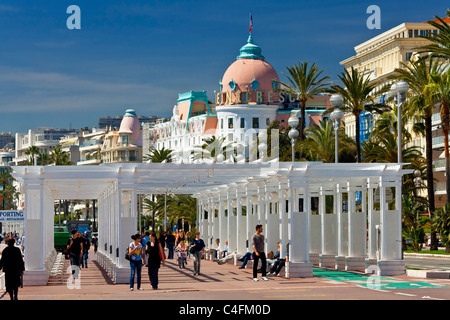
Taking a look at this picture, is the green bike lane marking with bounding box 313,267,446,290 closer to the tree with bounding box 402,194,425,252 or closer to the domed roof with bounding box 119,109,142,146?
the tree with bounding box 402,194,425,252

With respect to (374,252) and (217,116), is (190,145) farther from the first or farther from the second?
(374,252)

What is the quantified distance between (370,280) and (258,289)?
399 centimetres

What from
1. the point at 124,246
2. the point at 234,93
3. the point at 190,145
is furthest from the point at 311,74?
the point at 190,145

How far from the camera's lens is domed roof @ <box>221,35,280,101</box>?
13225cm

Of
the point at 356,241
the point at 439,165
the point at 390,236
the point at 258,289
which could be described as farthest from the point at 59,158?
the point at 258,289

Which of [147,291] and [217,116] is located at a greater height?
[217,116]

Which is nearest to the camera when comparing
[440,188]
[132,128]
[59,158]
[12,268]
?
[12,268]

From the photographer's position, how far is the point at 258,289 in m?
Answer: 22.7

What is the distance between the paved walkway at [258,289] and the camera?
788 inches

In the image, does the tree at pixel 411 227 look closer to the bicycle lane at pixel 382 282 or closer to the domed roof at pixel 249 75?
the bicycle lane at pixel 382 282

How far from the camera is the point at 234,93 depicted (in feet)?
437

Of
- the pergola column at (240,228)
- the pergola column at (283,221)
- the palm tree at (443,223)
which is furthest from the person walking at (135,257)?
the palm tree at (443,223)

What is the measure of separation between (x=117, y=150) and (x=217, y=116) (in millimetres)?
46057

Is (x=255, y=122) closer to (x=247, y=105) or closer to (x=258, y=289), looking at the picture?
(x=247, y=105)
